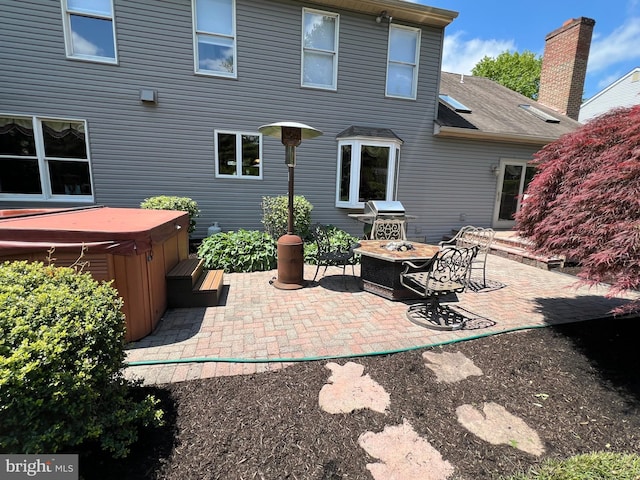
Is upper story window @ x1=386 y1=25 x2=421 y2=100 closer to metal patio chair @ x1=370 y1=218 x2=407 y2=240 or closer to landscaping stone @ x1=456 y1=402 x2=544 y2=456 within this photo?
metal patio chair @ x1=370 y1=218 x2=407 y2=240

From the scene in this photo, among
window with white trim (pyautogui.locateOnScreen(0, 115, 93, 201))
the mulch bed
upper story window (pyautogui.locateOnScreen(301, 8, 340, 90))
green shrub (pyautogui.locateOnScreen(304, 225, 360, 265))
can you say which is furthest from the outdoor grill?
window with white trim (pyautogui.locateOnScreen(0, 115, 93, 201))

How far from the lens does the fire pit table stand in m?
Result: 4.30

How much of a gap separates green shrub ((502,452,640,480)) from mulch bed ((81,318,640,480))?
0.21 ft

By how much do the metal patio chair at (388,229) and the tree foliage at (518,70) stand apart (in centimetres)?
3359

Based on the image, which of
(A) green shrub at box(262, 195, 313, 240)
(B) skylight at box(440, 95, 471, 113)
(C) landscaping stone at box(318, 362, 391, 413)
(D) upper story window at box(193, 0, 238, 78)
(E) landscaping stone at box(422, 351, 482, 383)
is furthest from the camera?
(B) skylight at box(440, 95, 471, 113)

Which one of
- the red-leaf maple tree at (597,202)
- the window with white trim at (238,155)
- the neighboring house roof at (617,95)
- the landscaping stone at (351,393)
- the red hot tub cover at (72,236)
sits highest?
the neighboring house roof at (617,95)

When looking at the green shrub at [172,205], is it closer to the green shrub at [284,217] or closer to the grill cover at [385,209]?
the green shrub at [284,217]

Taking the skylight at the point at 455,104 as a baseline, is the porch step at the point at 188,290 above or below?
below

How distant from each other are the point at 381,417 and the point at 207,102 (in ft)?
25.1

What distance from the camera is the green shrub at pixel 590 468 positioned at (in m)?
1.75

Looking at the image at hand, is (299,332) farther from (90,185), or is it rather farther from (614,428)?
(90,185)

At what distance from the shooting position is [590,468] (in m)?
1.80

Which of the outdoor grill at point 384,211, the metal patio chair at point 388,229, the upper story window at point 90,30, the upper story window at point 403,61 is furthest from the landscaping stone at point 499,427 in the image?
the upper story window at point 90,30

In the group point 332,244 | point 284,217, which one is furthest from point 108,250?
point 332,244
